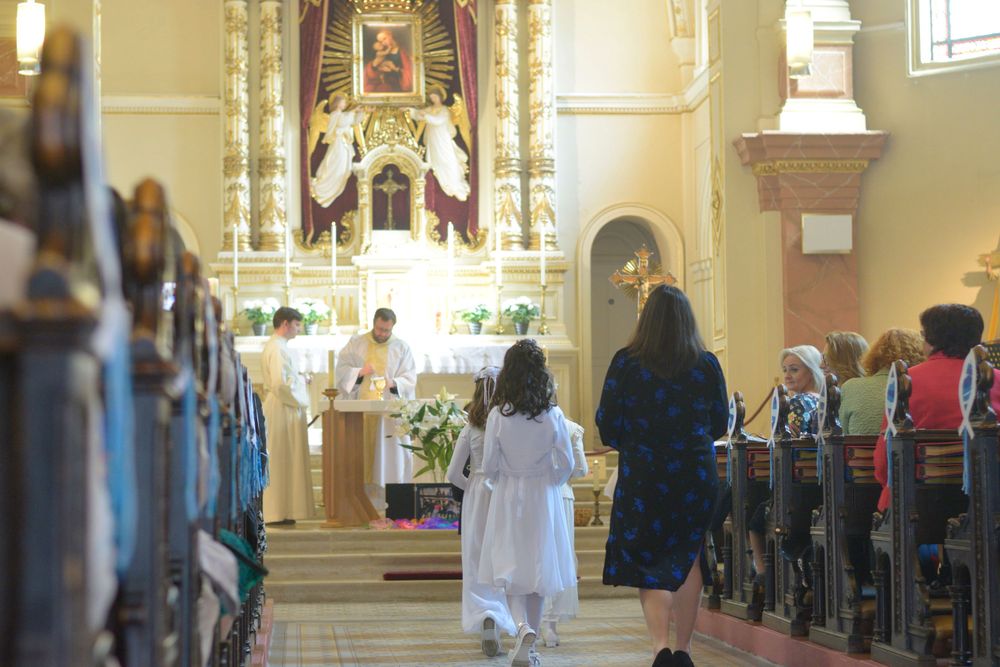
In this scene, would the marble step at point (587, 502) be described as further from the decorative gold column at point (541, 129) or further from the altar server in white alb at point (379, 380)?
the decorative gold column at point (541, 129)

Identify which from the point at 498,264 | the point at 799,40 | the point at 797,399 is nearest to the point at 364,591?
the point at 797,399

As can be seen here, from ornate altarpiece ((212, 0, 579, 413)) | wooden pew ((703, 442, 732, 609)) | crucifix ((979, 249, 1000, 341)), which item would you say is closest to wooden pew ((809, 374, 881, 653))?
wooden pew ((703, 442, 732, 609))

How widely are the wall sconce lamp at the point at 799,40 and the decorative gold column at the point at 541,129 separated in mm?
5080

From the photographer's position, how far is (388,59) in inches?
696

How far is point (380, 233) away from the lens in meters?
17.5

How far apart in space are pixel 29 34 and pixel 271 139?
16.1ft

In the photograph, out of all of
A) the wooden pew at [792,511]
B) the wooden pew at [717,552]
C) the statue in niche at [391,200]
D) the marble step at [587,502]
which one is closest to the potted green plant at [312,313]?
the statue in niche at [391,200]

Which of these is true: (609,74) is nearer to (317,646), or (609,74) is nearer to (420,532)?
(420,532)

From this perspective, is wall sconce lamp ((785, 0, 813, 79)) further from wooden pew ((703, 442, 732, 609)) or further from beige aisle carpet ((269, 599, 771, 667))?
wooden pew ((703, 442, 732, 609))

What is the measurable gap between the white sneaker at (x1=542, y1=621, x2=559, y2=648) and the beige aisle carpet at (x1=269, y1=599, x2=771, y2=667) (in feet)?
0.16

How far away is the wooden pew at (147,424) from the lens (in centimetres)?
212

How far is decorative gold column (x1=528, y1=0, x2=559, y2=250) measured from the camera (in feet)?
57.1

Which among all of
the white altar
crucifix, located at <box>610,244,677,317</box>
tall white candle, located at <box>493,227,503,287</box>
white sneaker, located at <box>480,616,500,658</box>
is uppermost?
tall white candle, located at <box>493,227,503,287</box>

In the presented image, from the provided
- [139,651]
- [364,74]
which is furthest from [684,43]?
[139,651]
